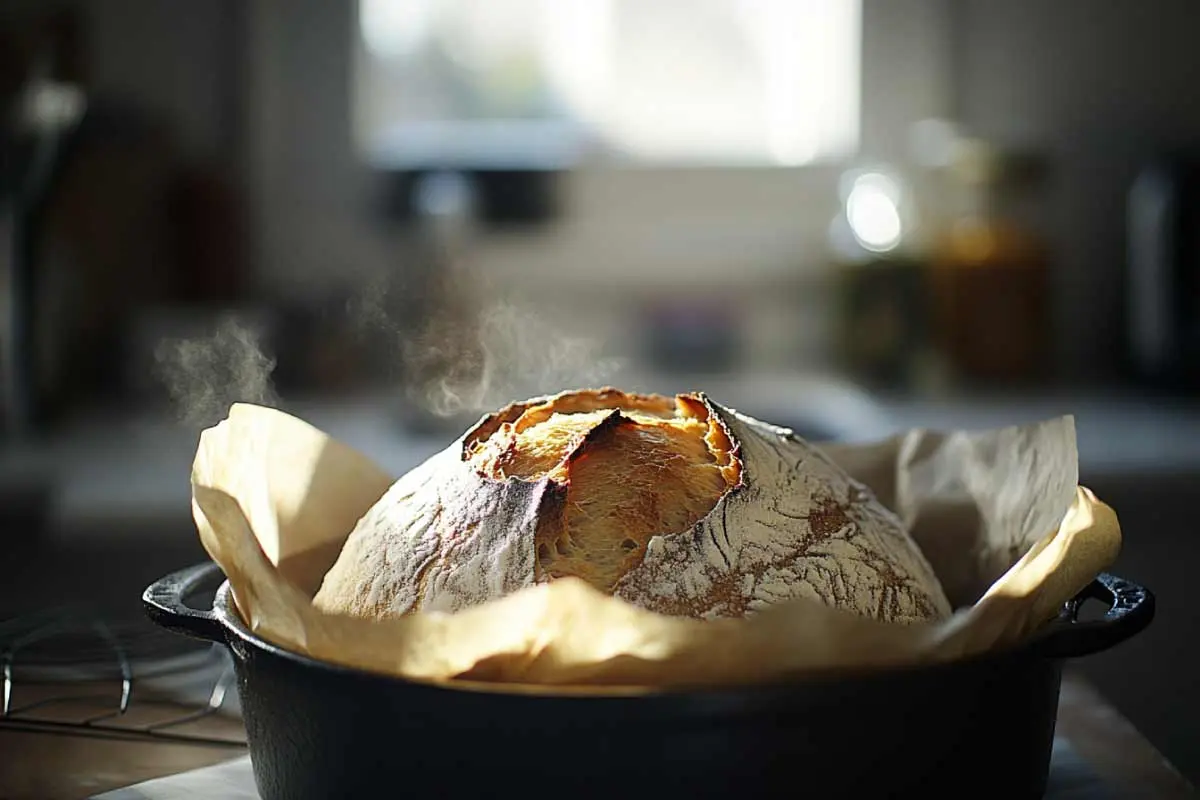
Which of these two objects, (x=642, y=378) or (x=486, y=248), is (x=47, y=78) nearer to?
(x=486, y=248)

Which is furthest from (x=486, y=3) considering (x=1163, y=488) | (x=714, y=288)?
(x=1163, y=488)

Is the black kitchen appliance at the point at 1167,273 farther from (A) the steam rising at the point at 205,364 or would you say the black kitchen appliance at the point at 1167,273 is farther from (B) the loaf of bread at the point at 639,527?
(B) the loaf of bread at the point at 639,527

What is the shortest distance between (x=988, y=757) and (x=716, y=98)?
2113mm

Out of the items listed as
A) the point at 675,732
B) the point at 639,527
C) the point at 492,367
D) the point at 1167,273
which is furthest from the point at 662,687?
the point at 1167,273

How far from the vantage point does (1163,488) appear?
1.84m

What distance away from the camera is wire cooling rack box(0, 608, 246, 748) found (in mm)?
805

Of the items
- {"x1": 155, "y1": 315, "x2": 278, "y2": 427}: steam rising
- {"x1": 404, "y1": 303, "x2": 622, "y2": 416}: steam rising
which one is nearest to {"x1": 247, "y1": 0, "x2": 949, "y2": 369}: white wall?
{"x1": 404, "y1": 303, "x2": 622, "y2": 416}: steam rising

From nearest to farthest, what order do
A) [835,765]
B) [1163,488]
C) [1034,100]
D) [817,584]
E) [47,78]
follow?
[835,765]
[817,584]
[1163,488]
[47,78]
[1034,100]

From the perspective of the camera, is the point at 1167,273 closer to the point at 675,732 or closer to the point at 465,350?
the point at 465,350

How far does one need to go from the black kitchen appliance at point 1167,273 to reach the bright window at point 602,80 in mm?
552

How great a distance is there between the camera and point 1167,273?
7.20 feet

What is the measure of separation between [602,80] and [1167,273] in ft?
3.42

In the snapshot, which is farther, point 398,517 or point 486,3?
point 486,3

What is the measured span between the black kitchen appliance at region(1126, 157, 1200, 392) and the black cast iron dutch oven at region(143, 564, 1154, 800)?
1.77m
